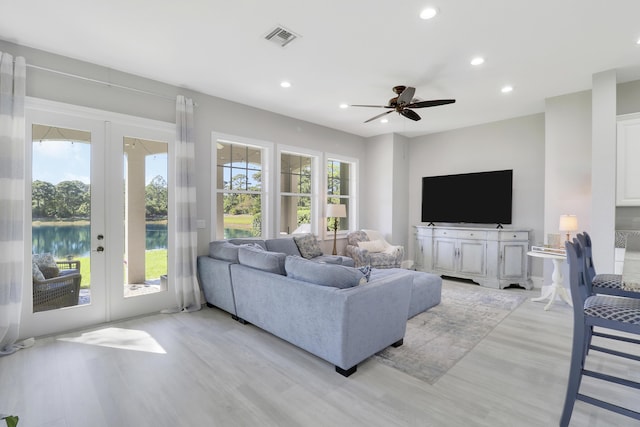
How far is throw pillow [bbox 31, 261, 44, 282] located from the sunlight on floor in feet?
2.18

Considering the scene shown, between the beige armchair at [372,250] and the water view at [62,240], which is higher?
the water view at [62,240]

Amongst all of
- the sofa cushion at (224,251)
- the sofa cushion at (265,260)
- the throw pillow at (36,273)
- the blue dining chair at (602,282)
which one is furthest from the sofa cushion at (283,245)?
the blue dining chair at (602,282)

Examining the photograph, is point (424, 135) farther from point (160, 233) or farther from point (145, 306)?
point (145, 306)

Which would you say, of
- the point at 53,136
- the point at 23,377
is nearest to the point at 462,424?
the point at 23,377

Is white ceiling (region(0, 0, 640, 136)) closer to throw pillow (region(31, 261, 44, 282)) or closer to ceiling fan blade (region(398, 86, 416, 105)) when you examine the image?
ceiling fan blade (region(398, 86, 416, 105))

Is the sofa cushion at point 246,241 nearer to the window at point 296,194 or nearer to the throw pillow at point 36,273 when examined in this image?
the window at point 296,194

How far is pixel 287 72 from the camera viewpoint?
367cm

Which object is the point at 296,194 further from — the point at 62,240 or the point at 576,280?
the point at 576,280

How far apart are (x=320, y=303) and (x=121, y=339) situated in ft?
7.12

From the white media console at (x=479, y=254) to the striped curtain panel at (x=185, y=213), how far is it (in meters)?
4.38

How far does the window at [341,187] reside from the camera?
635 cm

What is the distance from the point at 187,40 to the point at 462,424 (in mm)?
3870

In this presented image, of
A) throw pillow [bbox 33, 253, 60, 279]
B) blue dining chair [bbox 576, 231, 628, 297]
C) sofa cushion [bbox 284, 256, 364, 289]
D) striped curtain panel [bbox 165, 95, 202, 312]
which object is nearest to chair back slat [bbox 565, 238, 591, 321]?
blue dining chair [bbox 576, 231, 628, 297]

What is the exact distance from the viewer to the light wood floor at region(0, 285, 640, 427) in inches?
76.3
